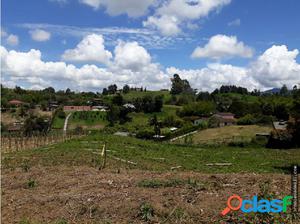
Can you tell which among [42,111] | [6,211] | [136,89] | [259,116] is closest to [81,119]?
[42,111]

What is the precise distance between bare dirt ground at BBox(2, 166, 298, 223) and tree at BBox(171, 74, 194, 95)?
118 m

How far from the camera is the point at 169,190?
299 inches

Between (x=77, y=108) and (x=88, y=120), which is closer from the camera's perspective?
(x=88, y=120)

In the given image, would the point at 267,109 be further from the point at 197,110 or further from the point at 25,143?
the point at 25,143

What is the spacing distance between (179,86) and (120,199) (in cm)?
12078

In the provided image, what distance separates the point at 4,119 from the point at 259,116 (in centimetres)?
6355

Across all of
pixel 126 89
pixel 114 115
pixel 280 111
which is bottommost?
pixel 114 115

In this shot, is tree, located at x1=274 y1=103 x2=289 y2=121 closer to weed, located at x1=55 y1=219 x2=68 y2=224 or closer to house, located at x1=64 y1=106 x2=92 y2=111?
house, located at x1=64 y1=106 x2=92 y2=111

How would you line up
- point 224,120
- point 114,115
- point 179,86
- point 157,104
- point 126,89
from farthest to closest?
point 126,89, point 179,86, point 157,104, point 114,115, point 224,120

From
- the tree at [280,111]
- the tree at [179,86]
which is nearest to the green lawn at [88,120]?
the tree at [280,111]

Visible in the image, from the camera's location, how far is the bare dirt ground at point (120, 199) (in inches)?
247

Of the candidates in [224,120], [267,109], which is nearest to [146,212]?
[224,120]

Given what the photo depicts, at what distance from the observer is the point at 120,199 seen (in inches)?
280

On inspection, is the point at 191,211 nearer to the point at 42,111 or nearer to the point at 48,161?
the point at 48,161
